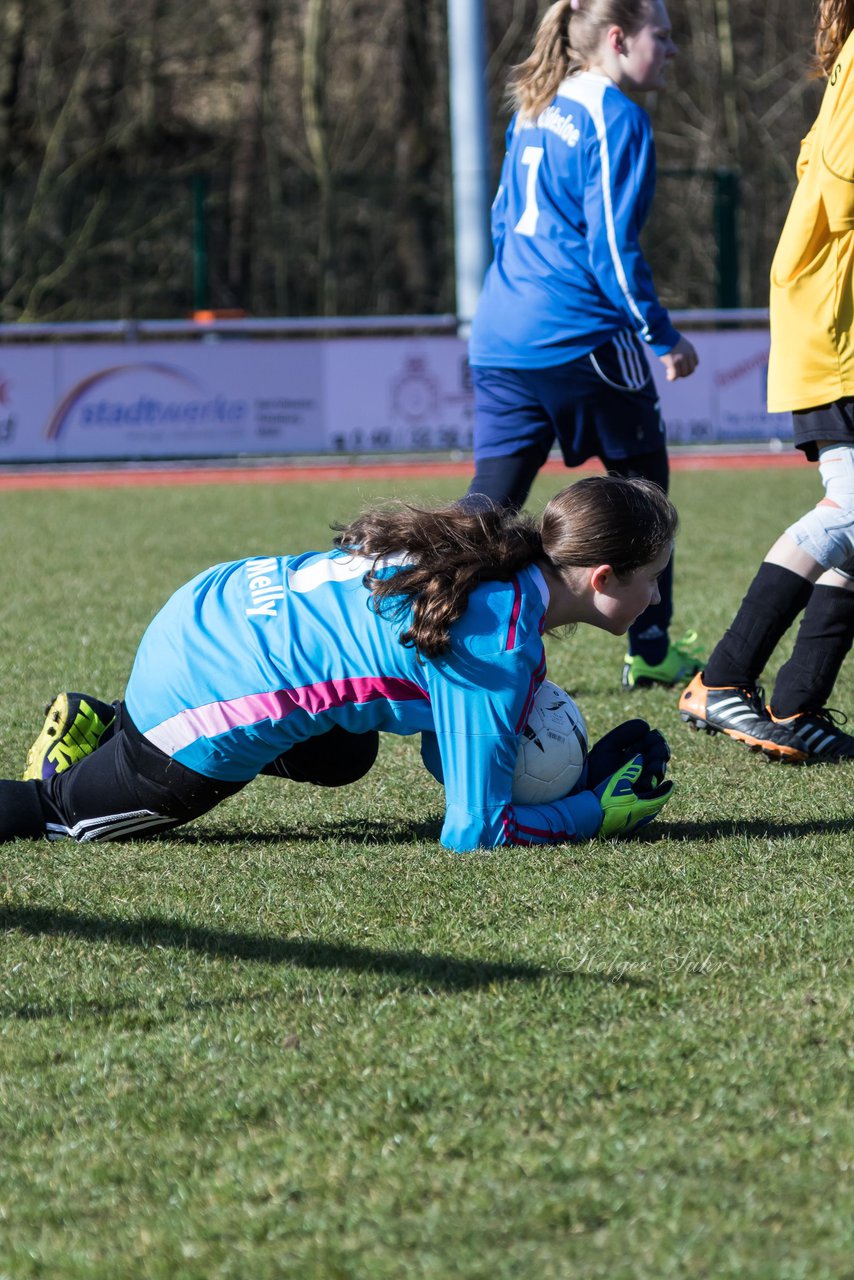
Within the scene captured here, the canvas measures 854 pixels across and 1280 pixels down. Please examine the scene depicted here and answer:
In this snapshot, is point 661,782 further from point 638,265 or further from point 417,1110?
point 638,265

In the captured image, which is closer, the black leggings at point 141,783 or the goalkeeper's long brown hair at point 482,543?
the goalkeeper's long brown hair at point 482,543

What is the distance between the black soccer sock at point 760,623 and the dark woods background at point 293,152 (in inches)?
629

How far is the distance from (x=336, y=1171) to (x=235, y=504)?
10452mm

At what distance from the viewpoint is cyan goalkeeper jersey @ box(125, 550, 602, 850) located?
11.1ft

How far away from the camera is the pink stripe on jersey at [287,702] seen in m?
3.48

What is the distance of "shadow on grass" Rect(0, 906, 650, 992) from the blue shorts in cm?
251

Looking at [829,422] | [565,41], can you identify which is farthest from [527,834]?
[565,41]

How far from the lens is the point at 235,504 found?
40.7 feet

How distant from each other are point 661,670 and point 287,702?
2381 mm

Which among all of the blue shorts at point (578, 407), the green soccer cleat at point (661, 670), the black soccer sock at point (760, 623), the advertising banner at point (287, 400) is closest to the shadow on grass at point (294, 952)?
the black soccer sock at point (760, 623)

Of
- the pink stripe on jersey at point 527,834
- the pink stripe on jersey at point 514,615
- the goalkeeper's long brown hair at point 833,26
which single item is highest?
the goalkeeper's long brown hair at point 833,26

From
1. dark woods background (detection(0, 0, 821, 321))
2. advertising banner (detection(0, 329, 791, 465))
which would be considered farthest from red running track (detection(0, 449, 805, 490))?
dark woods background (detection(0, 0, 821, 321))

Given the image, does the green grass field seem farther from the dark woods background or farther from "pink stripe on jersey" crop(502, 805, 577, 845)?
the dark woods background

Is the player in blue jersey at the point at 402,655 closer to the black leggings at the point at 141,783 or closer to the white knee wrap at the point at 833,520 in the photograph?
the black leggings at the point at 141,783
